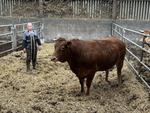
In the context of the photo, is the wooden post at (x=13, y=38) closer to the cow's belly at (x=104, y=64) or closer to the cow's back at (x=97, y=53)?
the cow's back at (x=97, y=53)

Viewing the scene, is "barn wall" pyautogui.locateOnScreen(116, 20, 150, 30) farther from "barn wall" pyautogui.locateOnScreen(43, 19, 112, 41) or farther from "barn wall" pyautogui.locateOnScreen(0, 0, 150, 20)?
"barn wall" pyautogui.locateOnScreen(43, 19, 112, 41)

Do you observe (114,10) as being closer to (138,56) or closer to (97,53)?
(138,56)

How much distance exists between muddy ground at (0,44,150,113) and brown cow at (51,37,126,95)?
46 cm

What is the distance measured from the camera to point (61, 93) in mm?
6742

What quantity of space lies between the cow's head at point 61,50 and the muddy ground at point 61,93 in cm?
75

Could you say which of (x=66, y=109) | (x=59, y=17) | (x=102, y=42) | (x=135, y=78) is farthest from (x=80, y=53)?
(x=59, y=17)

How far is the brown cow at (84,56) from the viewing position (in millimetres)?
6332

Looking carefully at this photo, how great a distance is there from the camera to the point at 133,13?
50.0ft

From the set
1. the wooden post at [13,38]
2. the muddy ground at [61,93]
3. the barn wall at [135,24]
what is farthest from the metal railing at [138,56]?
the wooden post at [13,38]

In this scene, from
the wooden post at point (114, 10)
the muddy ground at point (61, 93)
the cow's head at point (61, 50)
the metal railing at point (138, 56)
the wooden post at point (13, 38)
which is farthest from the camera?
the wooden post at point (114, 10)

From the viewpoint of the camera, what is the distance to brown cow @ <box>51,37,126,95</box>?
20.8 ft

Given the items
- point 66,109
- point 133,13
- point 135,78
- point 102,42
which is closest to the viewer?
point 66,109

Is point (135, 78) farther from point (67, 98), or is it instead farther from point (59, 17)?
point (59, 17)

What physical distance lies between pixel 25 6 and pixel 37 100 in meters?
10.1
